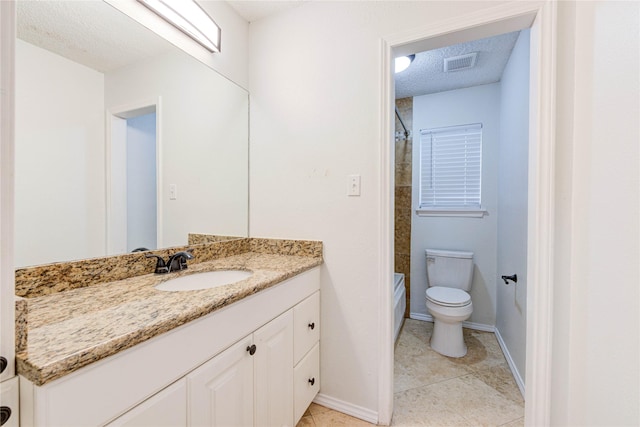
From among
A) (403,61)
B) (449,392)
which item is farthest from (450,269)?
(403,61)

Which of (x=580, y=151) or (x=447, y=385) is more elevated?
(x=580, y=151)

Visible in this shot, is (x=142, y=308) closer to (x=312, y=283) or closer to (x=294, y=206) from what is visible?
(x=312, y=283)

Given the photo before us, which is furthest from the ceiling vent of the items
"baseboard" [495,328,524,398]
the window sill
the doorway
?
"baseboard" [495,328,524,398]

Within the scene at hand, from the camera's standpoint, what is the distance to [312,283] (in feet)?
4.74

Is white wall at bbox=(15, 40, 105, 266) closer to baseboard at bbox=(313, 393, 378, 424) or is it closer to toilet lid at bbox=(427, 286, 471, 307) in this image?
baseboard at bbox=(313, 393, 378, 424)

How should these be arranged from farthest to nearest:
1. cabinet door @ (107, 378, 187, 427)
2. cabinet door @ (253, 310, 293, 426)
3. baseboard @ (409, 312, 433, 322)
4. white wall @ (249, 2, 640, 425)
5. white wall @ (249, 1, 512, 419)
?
1. baseboard @ (409, 312, 433, 322)
2. white wall @ (249, 1, 512, 419)
3. cabinet door @ (253, 310, 293, 426)
4. white wall @ (249, 2, 640, 425)
5. cabinet door @ (107, 378, 187, 427)

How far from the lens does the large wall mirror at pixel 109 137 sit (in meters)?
0.88

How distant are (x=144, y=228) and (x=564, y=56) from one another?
6.43ft

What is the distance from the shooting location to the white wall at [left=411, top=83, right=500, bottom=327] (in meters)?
2.50

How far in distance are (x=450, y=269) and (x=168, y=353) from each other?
8.09ft

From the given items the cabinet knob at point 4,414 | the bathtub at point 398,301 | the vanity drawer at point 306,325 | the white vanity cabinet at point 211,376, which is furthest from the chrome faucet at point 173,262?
the bathtub at point 398,301

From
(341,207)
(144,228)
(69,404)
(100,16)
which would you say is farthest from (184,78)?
(69,404)

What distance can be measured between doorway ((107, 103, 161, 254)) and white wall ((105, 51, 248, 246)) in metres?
0.03

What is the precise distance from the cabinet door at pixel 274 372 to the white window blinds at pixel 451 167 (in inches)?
82.0
